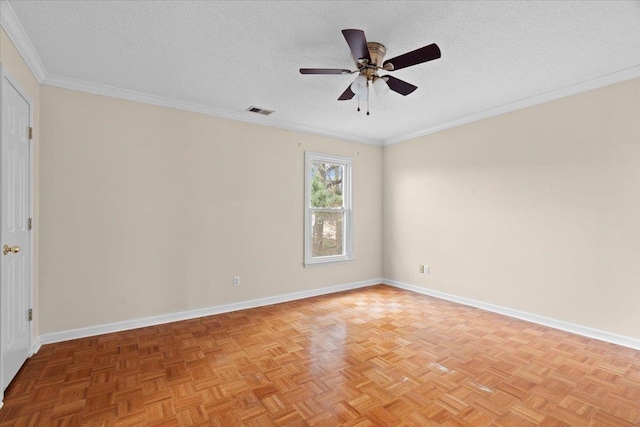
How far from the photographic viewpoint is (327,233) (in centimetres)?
499

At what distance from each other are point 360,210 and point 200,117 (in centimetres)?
282

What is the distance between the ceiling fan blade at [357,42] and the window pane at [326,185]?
2.66 metres

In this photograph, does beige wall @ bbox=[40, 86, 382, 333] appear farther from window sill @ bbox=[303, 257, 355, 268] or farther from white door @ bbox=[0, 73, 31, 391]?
white door @ bbox=[0, 73, 31, 391]

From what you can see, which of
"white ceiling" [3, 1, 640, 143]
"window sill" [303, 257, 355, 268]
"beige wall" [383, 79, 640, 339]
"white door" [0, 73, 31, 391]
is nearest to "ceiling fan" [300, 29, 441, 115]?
"white ceiling" [3, 1, 640, 143]

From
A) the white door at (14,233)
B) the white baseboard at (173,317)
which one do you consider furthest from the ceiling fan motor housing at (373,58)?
the white baseboard at (173,317)

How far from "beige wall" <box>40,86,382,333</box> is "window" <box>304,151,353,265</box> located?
163 millimetres

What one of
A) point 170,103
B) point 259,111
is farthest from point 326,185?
point 170,103

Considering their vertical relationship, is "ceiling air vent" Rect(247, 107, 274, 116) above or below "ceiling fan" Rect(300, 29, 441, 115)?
above

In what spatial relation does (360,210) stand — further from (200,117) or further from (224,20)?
(224,20)

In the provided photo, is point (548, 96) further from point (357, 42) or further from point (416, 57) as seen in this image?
point (357, 42)

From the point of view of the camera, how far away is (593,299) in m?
3.12

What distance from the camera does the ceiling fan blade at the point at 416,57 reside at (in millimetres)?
2051

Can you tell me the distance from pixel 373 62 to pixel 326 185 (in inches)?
104

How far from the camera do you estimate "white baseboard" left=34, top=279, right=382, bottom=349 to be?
3.02 meters
